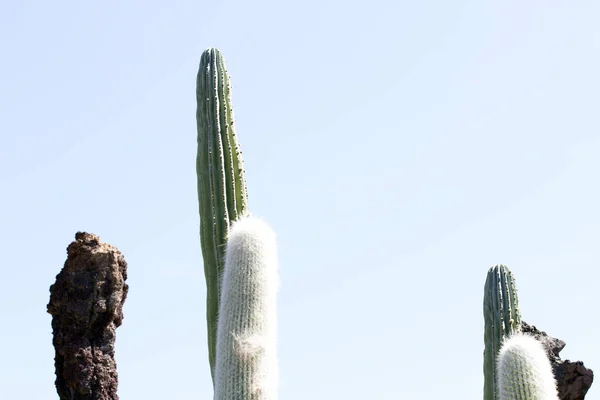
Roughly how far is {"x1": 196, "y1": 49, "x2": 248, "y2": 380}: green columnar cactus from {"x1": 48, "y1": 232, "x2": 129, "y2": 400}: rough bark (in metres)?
2.08

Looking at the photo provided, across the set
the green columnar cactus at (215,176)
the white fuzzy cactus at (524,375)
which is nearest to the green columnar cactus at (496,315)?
the green columnar cactus at (215,176)

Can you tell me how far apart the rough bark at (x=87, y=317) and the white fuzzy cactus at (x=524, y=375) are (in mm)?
4546

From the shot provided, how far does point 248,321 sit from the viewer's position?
473 cm

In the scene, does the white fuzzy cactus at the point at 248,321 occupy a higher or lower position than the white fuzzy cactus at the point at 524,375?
higher

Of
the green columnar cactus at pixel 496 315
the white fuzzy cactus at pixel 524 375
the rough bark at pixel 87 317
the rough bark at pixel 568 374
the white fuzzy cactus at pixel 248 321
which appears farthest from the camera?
the rough bark at pixel 568 374

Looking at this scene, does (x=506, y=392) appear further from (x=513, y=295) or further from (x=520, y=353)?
(x=513, y=295)

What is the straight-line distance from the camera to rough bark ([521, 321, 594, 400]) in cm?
1141

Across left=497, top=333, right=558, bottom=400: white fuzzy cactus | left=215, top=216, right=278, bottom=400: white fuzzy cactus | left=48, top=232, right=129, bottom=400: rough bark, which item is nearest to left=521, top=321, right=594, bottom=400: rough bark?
left=48, top=232, right=129, bottom=400: rough bark

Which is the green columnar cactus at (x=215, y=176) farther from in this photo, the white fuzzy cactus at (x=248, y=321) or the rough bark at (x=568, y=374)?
the rough bark at (x=568, y=374)

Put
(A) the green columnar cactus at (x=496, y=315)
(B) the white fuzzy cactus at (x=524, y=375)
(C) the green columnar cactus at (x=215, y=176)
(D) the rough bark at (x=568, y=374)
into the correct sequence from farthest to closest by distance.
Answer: (D) the rough bark at (x=568, y=374)
(A) the green columnar cactus at (x=496, y=315)
(C) the green columnar cactus at (x=215, y=176)
(B) the white fuzzy cactus at (x=524, y=375)

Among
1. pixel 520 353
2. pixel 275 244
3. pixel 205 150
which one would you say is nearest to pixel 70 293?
pixel 205 150

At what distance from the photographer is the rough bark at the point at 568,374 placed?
449 inches

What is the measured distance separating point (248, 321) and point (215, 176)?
222cm

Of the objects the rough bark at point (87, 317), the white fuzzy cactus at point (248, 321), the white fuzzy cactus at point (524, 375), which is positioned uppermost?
the rough bark at point (87, 317)
